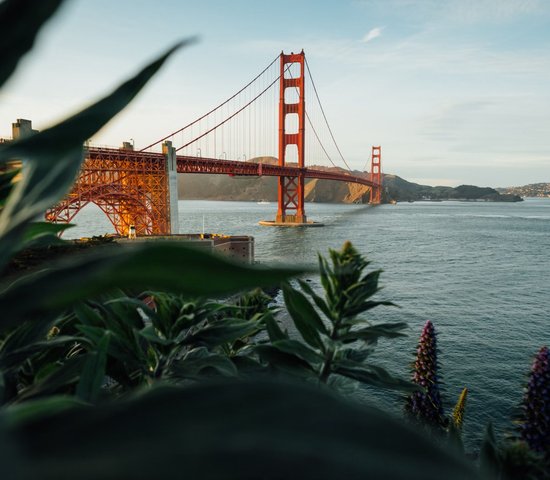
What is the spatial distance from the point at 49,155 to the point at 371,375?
1210mm

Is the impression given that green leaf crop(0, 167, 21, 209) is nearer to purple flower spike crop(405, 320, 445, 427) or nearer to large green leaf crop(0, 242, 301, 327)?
large green leaf crop(0, 242, 301, 327)

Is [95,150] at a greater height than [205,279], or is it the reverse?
[95,150]

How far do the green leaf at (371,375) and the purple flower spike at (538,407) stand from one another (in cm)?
69

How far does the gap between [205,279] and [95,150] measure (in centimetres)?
3401

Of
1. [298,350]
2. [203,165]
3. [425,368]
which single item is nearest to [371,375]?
[298,350]

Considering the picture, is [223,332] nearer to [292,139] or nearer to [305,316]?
[305,316]

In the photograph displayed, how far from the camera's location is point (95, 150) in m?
31.3

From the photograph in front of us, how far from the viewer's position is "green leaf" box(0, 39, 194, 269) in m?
0.45

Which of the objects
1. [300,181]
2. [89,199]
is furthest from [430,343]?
[300,181]

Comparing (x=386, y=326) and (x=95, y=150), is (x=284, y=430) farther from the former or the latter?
(x=95, y=150)

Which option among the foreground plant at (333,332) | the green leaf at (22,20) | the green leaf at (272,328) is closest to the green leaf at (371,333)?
the foreground plant at (333,332)

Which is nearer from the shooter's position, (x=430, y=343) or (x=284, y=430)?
(x=284, y=430)

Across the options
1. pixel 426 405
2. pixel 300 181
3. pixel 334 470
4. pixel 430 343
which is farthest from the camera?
pixel 300 181

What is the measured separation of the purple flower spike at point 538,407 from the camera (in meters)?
1.75
